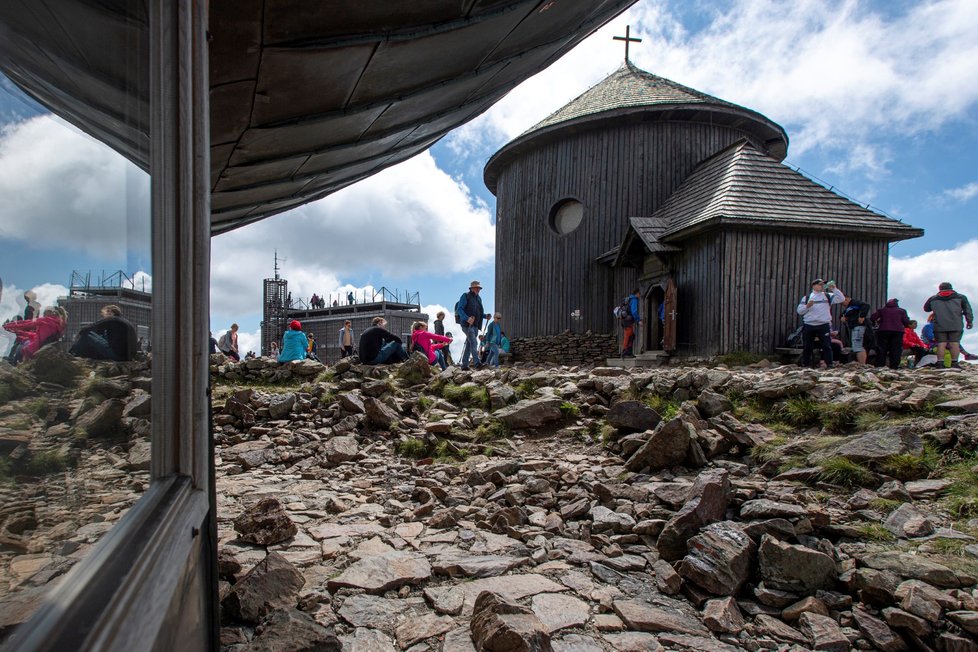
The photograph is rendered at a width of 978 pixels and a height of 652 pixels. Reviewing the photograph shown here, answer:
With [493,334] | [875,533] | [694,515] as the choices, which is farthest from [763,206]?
[694,515]

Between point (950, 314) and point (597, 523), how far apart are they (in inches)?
422

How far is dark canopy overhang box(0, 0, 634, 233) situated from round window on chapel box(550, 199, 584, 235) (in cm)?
1345

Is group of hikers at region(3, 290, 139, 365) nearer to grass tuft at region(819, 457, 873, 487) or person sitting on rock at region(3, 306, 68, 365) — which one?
person sitting on rock at region(3, 306, 68, 365)

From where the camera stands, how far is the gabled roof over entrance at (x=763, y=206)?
12.4 meters

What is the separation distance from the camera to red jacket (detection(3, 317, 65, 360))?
23.0 inches

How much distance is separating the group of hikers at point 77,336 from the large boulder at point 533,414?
5.59 meters

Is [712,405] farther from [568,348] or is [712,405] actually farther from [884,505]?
[568,348]

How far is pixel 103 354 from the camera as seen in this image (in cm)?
87

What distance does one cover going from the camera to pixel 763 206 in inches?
500

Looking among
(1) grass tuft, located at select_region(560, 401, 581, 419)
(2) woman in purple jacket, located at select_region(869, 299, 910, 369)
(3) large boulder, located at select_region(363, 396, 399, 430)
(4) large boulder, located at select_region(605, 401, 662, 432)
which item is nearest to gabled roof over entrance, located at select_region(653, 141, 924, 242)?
(2) woman in purple jacket, located at select_region(869, 299, 910, 369)

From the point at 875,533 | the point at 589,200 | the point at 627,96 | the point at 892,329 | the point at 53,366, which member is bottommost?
the point at 875,533

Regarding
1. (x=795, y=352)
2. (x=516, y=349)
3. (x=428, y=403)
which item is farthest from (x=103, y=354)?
(x=516, y=349)

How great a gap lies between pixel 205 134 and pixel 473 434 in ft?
17.1

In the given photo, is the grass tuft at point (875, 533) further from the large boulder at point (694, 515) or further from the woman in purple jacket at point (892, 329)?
the woman in purple jacket at point (892, 329)
